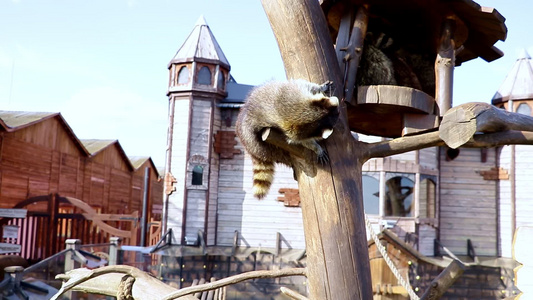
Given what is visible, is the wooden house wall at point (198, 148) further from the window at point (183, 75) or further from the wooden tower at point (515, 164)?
the wooden tower at point (515, 164)

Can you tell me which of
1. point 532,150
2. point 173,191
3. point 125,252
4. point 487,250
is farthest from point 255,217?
point 532,150

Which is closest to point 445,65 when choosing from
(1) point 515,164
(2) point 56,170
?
(1) point 515,164

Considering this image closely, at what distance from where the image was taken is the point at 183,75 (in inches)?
487

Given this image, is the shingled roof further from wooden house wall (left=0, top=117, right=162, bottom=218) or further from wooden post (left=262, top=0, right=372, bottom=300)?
wooden house wall (left=0, top=117, right=162, bottom=218)

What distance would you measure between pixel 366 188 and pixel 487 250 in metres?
4.27

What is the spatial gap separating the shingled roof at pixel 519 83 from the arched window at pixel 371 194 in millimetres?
4446

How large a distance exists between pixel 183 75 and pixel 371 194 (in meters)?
5.83

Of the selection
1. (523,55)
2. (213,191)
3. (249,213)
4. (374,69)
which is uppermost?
(523,55)

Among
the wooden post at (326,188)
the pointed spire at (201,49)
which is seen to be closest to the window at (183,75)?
the pointed spire at (201,49)

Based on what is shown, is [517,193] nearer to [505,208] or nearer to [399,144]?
[505,208]

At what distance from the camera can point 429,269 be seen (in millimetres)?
11547

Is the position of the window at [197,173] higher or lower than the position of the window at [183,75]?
lower

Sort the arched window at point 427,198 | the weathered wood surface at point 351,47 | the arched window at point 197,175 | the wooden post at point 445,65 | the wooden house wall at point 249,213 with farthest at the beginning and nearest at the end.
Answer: the arched window at point 427,198 → the wooden house wall at point 249,213 → the arched window at point 197,175 → the wooden post at point 445,65 → the weathered wood surface at point 351,47

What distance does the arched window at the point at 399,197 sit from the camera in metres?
12.3
